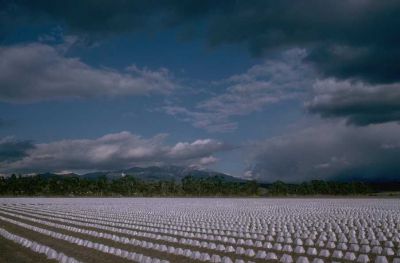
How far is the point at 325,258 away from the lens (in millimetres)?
16094

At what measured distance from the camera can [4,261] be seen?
655 inches

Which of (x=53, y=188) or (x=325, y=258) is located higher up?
(x=53, y=188)

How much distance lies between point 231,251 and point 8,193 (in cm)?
10400

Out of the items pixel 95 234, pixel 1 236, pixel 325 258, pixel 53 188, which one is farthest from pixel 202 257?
pixel 53 188

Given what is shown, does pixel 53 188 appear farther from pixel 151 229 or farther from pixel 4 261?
pixel 4 261

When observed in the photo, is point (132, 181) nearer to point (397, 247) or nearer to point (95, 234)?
point (95, 234)

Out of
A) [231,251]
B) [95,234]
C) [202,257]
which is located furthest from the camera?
[95,234]

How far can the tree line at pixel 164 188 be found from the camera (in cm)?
10619

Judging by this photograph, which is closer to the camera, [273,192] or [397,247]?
[397,247]

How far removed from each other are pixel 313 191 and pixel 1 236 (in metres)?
92.9

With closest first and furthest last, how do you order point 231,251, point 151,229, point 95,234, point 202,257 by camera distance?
point 202,257, point 231,251, point 95,234, point 151,229

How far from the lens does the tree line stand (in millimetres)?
106188

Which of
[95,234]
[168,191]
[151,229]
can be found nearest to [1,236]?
[95,234]

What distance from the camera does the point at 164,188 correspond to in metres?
106
